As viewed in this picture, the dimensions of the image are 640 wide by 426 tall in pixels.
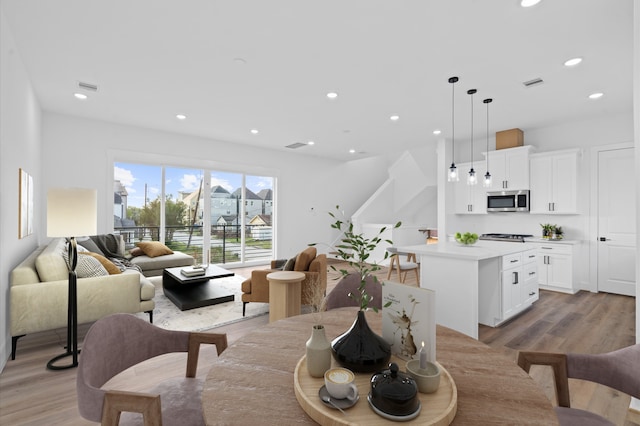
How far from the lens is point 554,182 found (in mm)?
5129

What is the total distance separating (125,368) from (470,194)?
626cm

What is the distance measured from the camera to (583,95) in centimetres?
398

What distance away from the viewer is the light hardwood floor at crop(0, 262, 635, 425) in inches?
78.4

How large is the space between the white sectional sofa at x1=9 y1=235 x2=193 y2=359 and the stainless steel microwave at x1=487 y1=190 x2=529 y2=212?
5.75m

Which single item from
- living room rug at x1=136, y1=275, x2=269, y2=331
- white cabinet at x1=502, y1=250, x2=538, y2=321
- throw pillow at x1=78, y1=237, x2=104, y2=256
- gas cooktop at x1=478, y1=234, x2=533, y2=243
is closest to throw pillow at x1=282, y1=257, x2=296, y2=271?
living room rug at x1=136, y1=275, x2=269, y2=331

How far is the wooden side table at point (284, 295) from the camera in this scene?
3.27 m

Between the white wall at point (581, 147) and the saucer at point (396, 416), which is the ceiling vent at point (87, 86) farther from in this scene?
the white wall at point (581, 147)

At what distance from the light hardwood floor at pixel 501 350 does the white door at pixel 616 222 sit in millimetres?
350

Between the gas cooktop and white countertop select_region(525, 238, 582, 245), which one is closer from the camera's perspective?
white countertop select_region(525, 238, 582, 245)

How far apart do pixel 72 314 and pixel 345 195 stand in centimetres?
695

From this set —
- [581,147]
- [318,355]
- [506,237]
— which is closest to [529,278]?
[506,237]

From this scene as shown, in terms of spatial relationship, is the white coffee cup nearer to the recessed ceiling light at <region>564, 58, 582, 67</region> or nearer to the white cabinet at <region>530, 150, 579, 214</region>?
the recessed ceiling light at <region>564, 58, 582, 67</region>

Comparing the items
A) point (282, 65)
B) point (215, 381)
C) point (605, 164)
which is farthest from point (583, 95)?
point (215, 381)

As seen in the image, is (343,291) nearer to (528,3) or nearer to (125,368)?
(125,368)
